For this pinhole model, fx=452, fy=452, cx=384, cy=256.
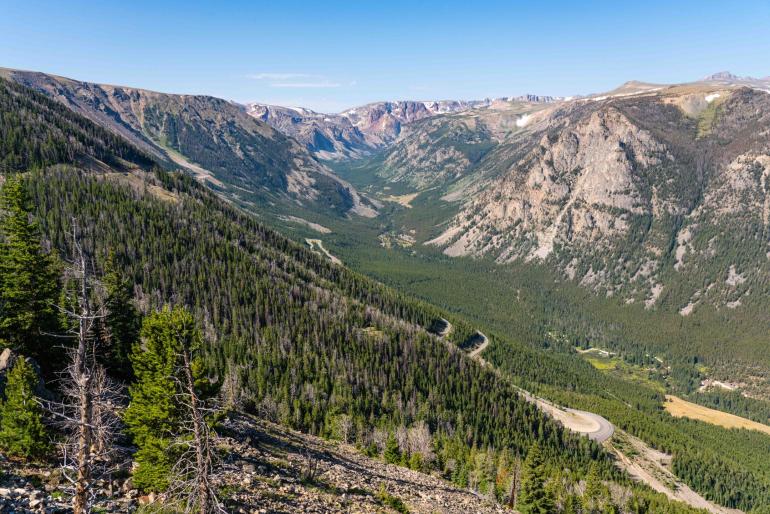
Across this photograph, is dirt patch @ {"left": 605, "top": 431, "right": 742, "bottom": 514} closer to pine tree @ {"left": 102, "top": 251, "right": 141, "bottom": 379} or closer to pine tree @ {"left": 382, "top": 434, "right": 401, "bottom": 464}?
pine tree @ {"left": 382, "top": 434, "right": 401, "bottom": 464}

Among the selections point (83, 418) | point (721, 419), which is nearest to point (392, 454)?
point (83, 418)

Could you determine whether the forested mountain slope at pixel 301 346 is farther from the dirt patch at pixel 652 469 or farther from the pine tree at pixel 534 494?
the dirt patch at pixel 652 469

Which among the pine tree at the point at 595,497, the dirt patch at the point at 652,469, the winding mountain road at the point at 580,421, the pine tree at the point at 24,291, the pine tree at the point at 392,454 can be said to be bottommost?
the dirt patch at the point at 652,469

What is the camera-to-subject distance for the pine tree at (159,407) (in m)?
30.6

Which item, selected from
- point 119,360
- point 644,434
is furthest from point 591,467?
point 119,360

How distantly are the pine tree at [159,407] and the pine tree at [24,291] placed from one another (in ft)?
52.8

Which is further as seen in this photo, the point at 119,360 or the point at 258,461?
the point at 119,360

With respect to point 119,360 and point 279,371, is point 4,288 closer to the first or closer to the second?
point 119,360

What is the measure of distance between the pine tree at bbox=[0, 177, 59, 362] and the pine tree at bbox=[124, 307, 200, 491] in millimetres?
16082

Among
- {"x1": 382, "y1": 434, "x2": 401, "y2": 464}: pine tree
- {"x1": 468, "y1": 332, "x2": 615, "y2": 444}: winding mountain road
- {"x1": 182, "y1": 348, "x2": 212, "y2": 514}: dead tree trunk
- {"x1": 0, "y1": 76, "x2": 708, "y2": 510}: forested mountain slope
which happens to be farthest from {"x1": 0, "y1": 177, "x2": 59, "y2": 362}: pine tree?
{"x1": 468, "y1": 332, "x2": 615, "y2": 444}: winding mountain road

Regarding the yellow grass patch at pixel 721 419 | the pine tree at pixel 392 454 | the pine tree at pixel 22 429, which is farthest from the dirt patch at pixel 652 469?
the pine tree at pixel 22 429

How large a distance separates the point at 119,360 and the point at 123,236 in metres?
117

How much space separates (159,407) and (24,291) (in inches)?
927

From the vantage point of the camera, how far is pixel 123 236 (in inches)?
6073
